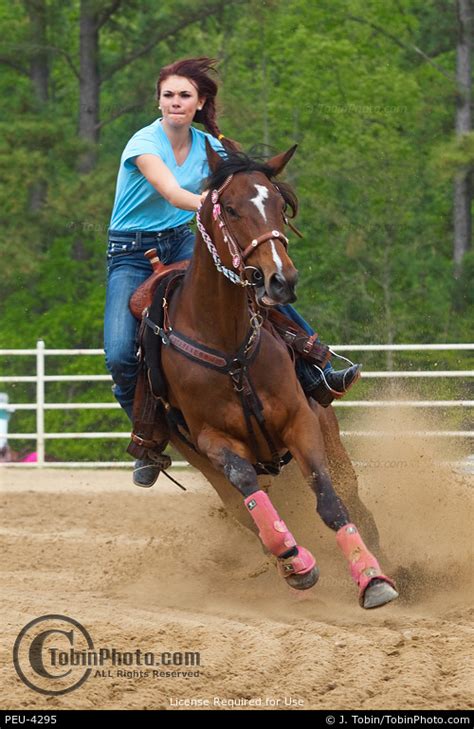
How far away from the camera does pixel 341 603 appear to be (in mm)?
6398

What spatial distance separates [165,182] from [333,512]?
1812 millimetres

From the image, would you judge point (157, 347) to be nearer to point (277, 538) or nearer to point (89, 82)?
point (277, 538)

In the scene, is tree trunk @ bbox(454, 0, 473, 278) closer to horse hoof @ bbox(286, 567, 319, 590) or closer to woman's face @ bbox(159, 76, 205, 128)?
woman's face @ bbox(159, 76, 205, 128)

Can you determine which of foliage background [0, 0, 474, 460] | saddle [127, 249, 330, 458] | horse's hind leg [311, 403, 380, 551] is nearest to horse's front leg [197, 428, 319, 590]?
saddle [127, 249, 330, 458]

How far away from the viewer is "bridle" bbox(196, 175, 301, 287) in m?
5.14

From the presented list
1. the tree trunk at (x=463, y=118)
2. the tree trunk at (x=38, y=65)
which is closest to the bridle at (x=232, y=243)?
the tree trunk at (x=463, y=118)

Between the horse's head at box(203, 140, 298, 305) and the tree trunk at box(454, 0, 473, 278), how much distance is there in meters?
15.7

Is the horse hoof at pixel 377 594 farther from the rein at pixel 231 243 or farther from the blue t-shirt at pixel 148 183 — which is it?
the blue t-shirt at pixel 148 183

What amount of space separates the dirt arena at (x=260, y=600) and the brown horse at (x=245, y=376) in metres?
0.43

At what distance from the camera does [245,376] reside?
5.77m

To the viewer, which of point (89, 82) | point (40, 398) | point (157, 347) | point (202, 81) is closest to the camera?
point (157, 347)

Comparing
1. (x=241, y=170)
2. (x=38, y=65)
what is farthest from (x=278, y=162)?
(x=38, y=65)
